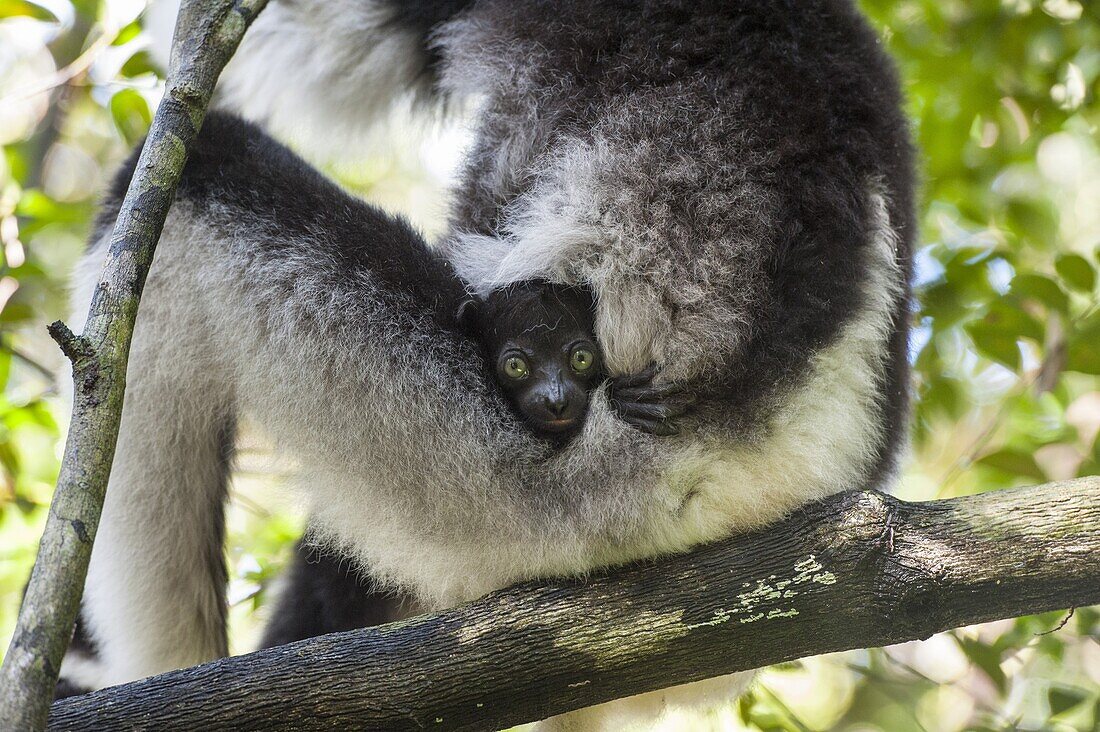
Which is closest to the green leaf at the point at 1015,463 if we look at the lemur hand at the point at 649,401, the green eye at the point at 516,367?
the lemur hand at the point at 649,401

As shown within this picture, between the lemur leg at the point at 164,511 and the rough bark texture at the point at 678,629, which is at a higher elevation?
the lemur leg at the point at 164,511

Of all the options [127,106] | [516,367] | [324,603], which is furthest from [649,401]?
[127,106]

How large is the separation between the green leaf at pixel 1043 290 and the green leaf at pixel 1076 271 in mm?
47

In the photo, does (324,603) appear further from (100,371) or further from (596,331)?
(100,371)

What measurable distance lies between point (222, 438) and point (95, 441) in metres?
1.04

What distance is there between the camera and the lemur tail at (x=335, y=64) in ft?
12.7

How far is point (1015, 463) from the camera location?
3.44 metres

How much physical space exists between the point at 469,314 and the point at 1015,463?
196cm

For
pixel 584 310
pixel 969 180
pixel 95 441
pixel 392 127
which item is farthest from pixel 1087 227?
pixel 95 441

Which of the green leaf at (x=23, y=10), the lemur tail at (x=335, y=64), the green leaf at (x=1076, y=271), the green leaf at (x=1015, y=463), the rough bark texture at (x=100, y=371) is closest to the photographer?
the rough bark texture at (x=100, y=371)

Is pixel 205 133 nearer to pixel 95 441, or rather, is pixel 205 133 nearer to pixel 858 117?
pixel 95 441

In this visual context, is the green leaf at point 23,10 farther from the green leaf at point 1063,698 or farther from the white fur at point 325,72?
the green leaf at point 1063,698

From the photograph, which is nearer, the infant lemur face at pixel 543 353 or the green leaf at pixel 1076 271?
the infant lemur face at pixel 543 353

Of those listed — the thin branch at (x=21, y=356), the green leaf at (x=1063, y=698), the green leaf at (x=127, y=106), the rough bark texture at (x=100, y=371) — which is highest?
the green leaf at (x=127, y=106)
